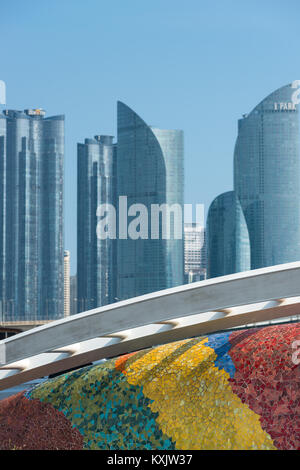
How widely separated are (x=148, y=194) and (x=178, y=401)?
103 m

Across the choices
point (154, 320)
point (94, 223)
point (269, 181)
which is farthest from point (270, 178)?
point (154, 320)

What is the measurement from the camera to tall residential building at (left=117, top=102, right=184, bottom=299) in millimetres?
103750

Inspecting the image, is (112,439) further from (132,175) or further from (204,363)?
(132,175)

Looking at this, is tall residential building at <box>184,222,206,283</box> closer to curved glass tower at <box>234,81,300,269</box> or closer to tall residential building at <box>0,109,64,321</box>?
curved glass tower at <box>234,81,300,269</box>

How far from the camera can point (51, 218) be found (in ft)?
392

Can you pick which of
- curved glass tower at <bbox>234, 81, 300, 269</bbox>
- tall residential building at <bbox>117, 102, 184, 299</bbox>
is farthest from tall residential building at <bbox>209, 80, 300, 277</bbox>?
tall residential building at <bbox>117, 102, 184, 299</bbox>

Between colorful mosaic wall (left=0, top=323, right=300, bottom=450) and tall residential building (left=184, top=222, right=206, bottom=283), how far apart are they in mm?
91300

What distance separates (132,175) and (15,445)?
340 ft

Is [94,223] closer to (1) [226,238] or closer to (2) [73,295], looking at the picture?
(2) [73,295]

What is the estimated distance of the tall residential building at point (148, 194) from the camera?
103750mm

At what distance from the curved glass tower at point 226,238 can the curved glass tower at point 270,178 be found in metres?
1.24

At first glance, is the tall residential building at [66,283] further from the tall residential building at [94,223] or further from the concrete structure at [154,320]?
the concrete structure at [154,320]

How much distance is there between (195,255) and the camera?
4070 inches
